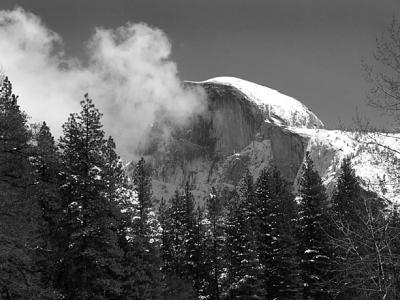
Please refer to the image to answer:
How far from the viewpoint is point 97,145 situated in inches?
813

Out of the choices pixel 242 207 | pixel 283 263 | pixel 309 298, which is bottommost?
pixel 309 298

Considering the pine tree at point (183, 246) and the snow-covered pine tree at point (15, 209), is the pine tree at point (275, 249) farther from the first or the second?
the snow-covered pine tree at point (15, 209)

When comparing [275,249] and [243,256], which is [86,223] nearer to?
[243,256]

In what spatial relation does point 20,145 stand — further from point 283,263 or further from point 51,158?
point 283,263

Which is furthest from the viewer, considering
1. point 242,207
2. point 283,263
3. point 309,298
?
point 242,207

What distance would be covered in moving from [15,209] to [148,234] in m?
21.8

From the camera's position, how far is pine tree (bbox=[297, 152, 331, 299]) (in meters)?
26.9

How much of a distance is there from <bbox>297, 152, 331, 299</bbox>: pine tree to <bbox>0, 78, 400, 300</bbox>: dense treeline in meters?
0.07

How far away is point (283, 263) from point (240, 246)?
290 cm

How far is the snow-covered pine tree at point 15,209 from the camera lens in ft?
35.5

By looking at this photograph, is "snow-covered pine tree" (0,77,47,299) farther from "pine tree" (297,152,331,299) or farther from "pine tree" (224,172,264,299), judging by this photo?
"pine tree" (297,152,331,299)

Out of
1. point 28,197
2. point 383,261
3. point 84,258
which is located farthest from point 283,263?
point 383,261

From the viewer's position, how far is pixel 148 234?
108ft

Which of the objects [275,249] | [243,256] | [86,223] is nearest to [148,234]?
[243,256]
